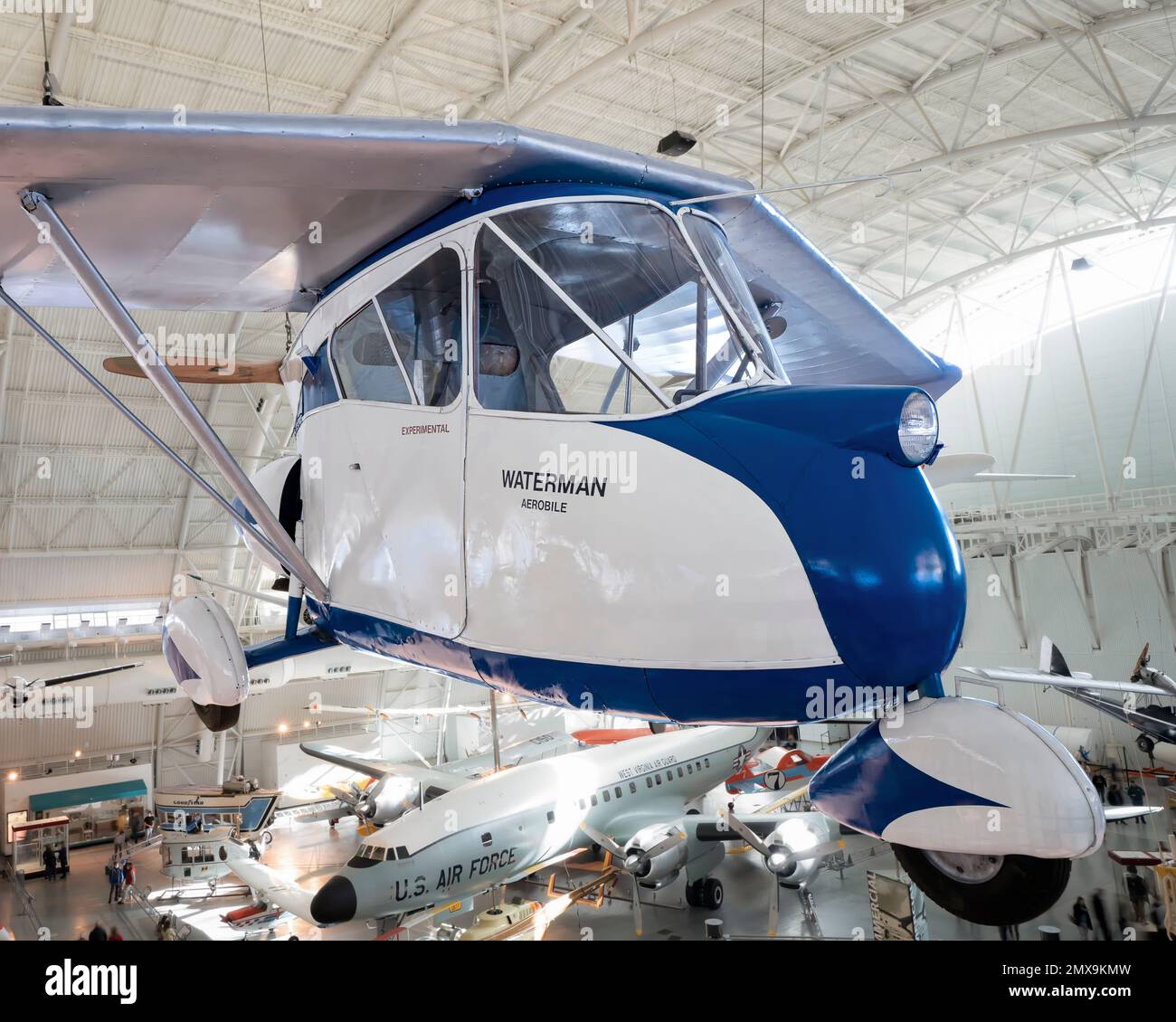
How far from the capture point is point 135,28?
53.6 feet

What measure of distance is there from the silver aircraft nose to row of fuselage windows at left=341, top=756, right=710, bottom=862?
0.70 m

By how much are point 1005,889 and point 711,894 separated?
1775cm

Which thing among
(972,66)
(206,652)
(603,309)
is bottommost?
(206,652)

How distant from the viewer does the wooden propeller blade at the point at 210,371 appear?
6.39 meters

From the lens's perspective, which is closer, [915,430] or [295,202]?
[915,430]

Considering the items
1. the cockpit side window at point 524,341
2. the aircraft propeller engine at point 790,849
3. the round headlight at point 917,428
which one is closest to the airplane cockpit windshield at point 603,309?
the cockpit side window at point 524,341

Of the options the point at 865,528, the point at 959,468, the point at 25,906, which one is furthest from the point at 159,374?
the point at 25,906

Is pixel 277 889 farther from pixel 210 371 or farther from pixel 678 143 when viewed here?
pixel 678 143

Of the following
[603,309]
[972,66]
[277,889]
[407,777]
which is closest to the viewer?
[603,309]

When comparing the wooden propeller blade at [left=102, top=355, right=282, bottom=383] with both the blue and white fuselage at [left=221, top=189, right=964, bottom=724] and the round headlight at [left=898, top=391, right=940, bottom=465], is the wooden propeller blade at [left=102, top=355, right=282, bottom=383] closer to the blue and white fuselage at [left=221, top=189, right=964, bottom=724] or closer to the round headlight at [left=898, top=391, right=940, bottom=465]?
the blue and white fuselage at [left=221, top=189, right=964, bottom=724]

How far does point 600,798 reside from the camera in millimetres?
18844

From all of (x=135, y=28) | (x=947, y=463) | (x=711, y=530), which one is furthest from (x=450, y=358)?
(x=135, y=28)

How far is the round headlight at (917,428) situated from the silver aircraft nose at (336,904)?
14.9 meters

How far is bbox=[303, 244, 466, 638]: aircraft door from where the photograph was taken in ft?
12.6
